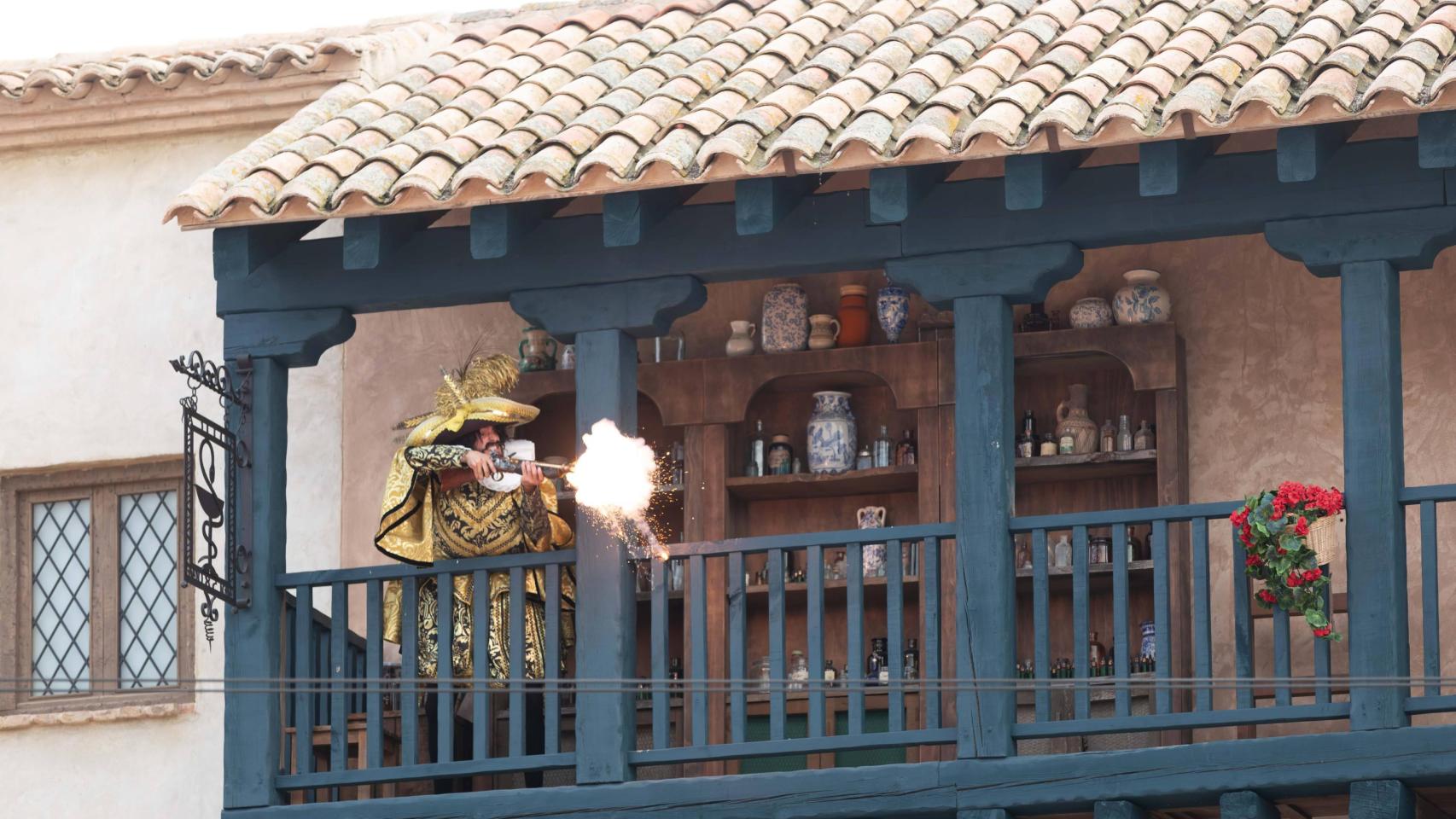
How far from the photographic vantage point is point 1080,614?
1159 centimetres

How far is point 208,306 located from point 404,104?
1849 millimetres

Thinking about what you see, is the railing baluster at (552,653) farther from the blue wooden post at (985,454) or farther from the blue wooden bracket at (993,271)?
the blue wooden bracket at (993,271)

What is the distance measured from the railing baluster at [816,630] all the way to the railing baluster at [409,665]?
1.57m

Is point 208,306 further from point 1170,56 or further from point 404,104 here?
point 1170,56

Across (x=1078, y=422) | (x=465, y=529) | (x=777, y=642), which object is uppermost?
(x=1078, y=422)

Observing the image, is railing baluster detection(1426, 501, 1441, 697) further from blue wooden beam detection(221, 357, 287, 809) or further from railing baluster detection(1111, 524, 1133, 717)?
blue wooden beam detection(221, 357, 287, 809)

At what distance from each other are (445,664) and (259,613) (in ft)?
2.65

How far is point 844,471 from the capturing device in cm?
1352

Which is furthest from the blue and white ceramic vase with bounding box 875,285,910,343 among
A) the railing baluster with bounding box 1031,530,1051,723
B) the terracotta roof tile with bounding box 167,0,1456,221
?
the railing baluster with bounding box 1031,530,1051,723

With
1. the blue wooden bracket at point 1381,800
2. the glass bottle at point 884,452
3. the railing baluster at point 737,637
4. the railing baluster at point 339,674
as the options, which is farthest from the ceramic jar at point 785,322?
the blue wooden bracket at point 1381,800

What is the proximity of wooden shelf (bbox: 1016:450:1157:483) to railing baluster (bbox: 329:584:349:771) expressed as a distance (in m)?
2.92

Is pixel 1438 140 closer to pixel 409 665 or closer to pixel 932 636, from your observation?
pixel 932 636

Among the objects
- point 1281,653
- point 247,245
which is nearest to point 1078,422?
point 1281,653

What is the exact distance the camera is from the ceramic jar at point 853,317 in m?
13.7
